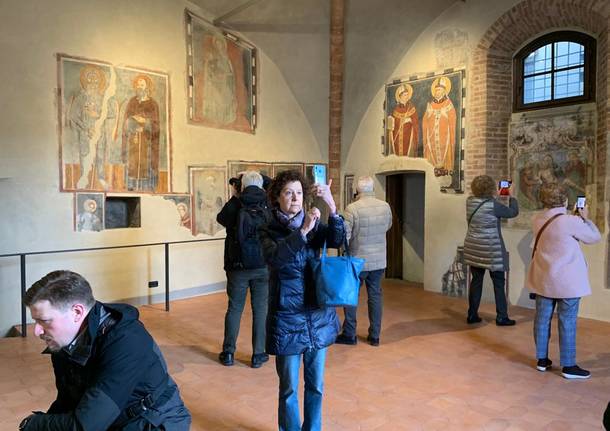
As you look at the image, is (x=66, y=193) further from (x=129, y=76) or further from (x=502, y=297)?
(x=502, y=297)

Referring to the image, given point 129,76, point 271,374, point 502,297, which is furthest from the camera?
point 129,76

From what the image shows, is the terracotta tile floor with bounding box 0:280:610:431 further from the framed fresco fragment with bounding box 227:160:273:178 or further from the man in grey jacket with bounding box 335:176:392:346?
the framed fresco fragment with bounding box 227:160:273:178

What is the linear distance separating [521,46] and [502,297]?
12.5 ft

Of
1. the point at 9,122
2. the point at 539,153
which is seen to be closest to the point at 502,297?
the point at 539,153

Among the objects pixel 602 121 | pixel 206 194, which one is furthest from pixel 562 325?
pixel 206 194

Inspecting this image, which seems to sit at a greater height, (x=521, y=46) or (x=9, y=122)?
(x=521, y=46)

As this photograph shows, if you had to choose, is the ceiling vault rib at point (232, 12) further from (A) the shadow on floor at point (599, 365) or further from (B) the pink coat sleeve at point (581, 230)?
(A) the shadow on floor at point (599, 365)

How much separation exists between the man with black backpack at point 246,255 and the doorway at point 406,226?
5.12 metres

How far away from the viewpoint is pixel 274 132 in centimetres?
889

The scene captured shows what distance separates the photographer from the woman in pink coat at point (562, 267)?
4086mm

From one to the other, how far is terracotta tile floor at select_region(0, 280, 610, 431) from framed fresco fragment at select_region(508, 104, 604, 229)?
170 centimetres

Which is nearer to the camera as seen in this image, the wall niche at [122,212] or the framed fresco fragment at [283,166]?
the wall niche at [122,212]

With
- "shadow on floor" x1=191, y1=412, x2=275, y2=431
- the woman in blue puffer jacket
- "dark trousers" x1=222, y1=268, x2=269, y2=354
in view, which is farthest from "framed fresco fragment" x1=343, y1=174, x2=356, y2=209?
the woman in blue puffer jacket

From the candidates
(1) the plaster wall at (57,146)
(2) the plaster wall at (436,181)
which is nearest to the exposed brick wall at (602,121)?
(2) the plaster wall at (436,181)
